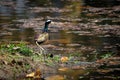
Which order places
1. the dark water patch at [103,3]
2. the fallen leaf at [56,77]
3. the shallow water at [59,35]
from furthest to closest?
the dark water patch at [103,3] < the shallow water at [59,35] < the fallen leaf at [56,77]

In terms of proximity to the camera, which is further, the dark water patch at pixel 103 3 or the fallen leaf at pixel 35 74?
the dark water patch at pixel 103 3

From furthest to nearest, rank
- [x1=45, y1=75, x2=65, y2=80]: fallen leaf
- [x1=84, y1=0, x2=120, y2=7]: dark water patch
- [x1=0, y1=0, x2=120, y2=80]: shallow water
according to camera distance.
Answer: [x1=84, y1=0, x2=120, y2=7]: dark water patch < [x1=0, y1=0, x2=120, y2=80]: shallow water < [x1=45, y1=75, x2=65, y2=80]: fallen leaf

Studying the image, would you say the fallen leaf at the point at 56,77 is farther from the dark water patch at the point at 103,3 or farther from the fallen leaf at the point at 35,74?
the dark water patch at the point at 103,3

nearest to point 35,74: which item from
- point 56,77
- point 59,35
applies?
point 56,77

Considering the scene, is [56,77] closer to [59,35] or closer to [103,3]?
[59,35]

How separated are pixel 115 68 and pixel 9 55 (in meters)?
2.23

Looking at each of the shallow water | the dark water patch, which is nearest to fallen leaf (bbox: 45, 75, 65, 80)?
the shallow water

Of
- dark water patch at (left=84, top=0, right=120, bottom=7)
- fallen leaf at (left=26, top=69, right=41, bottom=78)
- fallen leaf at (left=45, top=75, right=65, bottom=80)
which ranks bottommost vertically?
dark water patch at (left=84, top=0, right=120, bottom=7)

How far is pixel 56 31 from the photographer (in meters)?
A: 17.0

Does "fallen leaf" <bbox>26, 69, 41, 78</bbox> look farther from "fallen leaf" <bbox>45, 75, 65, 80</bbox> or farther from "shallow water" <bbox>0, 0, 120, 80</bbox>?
"shallow water" <bbox>0, 0, 120, 80</bbox>

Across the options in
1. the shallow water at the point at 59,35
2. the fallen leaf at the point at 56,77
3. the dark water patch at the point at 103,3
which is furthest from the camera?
the dark water patch at the point at 103,3

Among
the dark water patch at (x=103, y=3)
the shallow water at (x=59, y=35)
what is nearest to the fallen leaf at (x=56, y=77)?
the shallow water at (x=59, y=35)

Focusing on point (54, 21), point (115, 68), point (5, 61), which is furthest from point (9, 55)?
point (54, 21)

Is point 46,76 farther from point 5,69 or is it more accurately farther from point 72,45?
point 72,45
